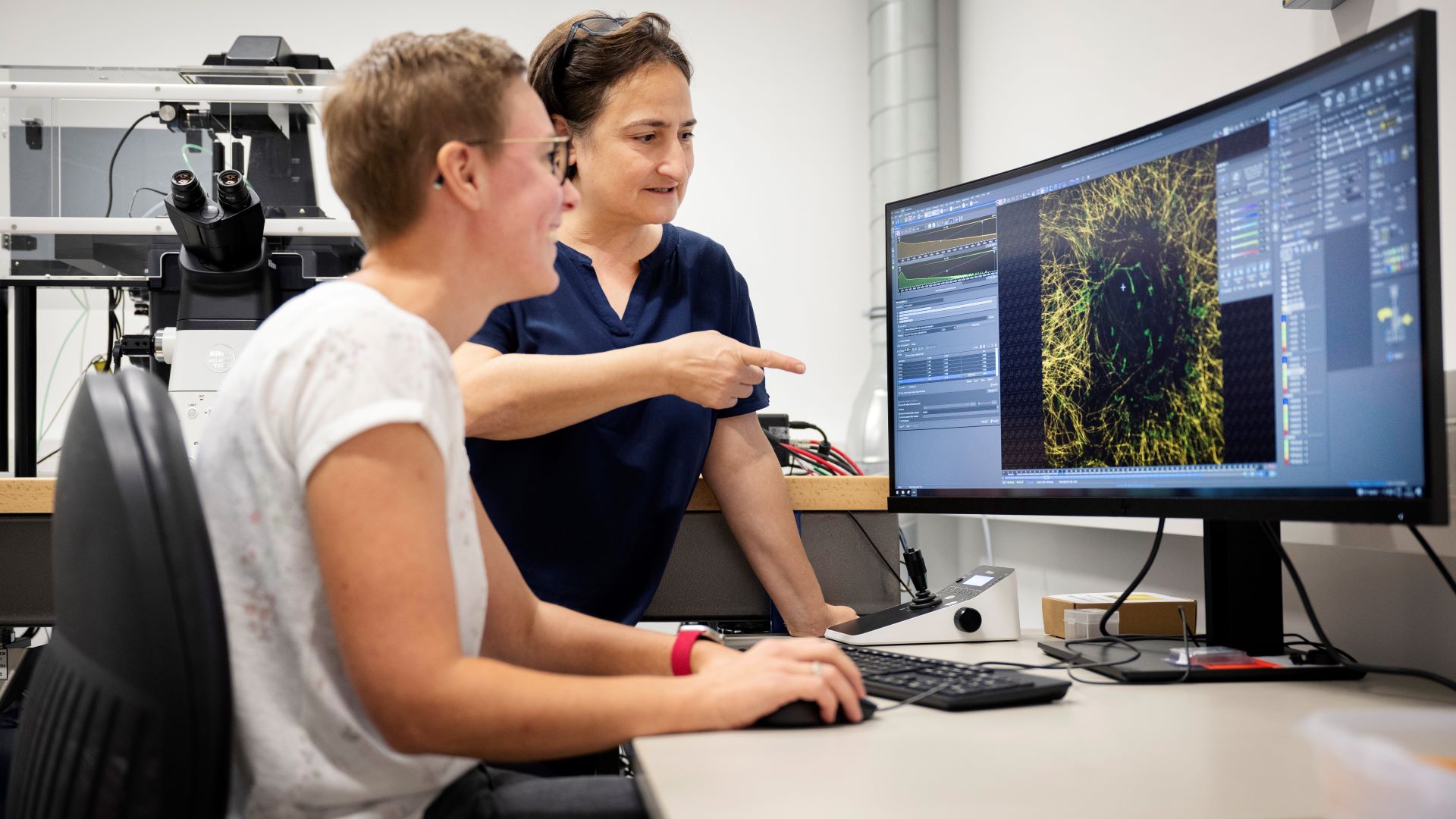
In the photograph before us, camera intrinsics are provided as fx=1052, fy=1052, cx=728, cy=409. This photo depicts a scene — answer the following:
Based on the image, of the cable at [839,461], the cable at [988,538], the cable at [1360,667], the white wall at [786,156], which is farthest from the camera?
the white wall at [786,156]

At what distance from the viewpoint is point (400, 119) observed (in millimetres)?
816

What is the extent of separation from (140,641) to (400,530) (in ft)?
0.52

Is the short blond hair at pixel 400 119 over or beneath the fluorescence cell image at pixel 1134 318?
over

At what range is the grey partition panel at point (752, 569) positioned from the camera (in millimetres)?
1540

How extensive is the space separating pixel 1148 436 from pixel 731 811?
0.67m

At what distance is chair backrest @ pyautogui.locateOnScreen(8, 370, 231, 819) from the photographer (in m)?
0.61

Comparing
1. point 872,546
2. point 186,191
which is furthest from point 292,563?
point 186,191

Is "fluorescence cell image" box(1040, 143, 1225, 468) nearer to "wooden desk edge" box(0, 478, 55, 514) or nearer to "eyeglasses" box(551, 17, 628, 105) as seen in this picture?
"eyeglasses" box(551, 17, 628, 105)

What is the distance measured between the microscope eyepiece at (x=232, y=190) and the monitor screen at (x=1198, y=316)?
1094 millimetres

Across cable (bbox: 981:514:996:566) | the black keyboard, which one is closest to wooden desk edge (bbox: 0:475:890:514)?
the black keyboard

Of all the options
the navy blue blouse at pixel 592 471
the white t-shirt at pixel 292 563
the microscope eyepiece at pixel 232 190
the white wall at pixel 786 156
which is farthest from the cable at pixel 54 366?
the white t-shirt at pixel 292 563

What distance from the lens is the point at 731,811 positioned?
57 centimetres

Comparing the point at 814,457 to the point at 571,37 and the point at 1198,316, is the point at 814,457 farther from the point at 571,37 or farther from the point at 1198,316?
the point at 1198,316

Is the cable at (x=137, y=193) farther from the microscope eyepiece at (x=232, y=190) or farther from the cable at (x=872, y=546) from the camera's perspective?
the cable at (x=872, y=546)
